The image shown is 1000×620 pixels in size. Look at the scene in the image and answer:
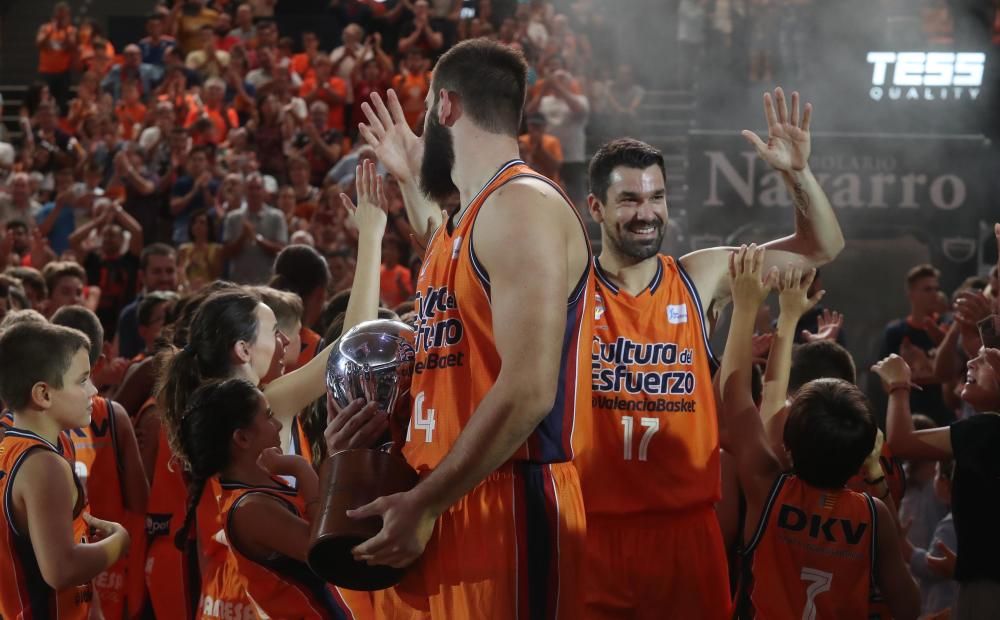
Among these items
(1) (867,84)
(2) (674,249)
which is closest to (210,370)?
(2) (674,249)

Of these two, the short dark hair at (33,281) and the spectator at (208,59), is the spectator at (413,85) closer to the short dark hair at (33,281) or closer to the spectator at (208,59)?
the spectator at (208,59)

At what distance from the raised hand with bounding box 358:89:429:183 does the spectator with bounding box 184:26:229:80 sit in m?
13.0

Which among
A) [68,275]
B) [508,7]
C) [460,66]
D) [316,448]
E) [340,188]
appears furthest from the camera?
[508,7]

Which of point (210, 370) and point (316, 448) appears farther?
point (316, 448)

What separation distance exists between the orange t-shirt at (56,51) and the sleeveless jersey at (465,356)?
17.3 meters

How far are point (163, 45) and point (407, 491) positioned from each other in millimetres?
15746

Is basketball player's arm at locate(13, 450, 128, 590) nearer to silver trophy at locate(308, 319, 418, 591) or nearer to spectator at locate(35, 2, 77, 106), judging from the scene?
silver trophy at locate(308, 319, 418, 591)

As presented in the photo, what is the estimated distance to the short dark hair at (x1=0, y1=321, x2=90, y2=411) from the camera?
4.07 metres

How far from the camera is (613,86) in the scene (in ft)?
49.7

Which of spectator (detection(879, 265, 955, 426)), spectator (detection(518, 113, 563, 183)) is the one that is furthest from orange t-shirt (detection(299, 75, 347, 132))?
spectator (detection(879, 265, 955, 426))

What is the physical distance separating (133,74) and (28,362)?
13.8 meters

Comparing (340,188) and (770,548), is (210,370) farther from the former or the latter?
(340,188)

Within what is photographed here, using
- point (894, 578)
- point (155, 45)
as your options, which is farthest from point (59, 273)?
point (155, 45)

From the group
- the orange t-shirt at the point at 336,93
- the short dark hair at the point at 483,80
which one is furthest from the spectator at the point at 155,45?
the short dark hair at the point at 483,80
